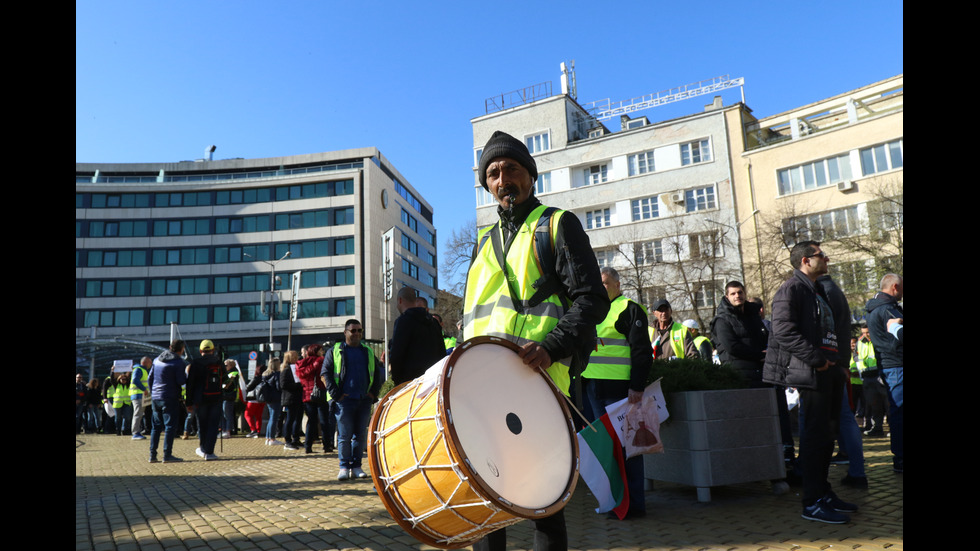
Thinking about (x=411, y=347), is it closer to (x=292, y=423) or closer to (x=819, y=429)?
(x=819, y=429)

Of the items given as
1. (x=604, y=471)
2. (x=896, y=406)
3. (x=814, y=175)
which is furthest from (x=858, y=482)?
(x=814, y=175)

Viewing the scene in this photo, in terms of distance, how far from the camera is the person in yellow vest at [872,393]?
1158cm

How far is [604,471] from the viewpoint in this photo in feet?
17.3

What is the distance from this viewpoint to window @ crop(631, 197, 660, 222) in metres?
43.3

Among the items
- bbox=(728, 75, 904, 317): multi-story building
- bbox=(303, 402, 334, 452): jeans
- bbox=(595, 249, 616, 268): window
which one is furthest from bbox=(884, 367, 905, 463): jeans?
bbox=(595, 249, 616, 268): window

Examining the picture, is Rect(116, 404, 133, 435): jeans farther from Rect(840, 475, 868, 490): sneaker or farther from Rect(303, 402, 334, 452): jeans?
Rect(840, 475, 868, 490): sneaker

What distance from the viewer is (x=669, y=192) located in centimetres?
4294

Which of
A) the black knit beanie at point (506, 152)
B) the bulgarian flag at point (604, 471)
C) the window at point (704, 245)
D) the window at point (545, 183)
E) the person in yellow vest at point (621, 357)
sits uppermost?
the window at point (545, 183)

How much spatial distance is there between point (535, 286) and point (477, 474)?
3.16 ft

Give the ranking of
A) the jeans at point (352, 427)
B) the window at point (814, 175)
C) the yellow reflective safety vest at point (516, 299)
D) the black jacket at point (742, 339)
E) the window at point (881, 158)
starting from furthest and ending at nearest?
the window at point (814, 175) → the window at point (881, 158) → the jeans at point (352, 427) → the black jacket at point (742, 339) → the yellow reflective safety vest at point (516, 299)

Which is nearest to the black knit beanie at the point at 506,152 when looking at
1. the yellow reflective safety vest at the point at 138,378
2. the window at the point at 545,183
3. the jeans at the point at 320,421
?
the jeans at the point at 320,421

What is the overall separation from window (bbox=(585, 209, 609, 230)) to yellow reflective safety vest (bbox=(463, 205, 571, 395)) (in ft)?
140

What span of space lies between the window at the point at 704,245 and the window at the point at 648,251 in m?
2.11

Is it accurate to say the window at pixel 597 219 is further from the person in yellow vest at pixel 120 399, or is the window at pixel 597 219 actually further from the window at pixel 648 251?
the person in yellow vest at pixel 120 399
